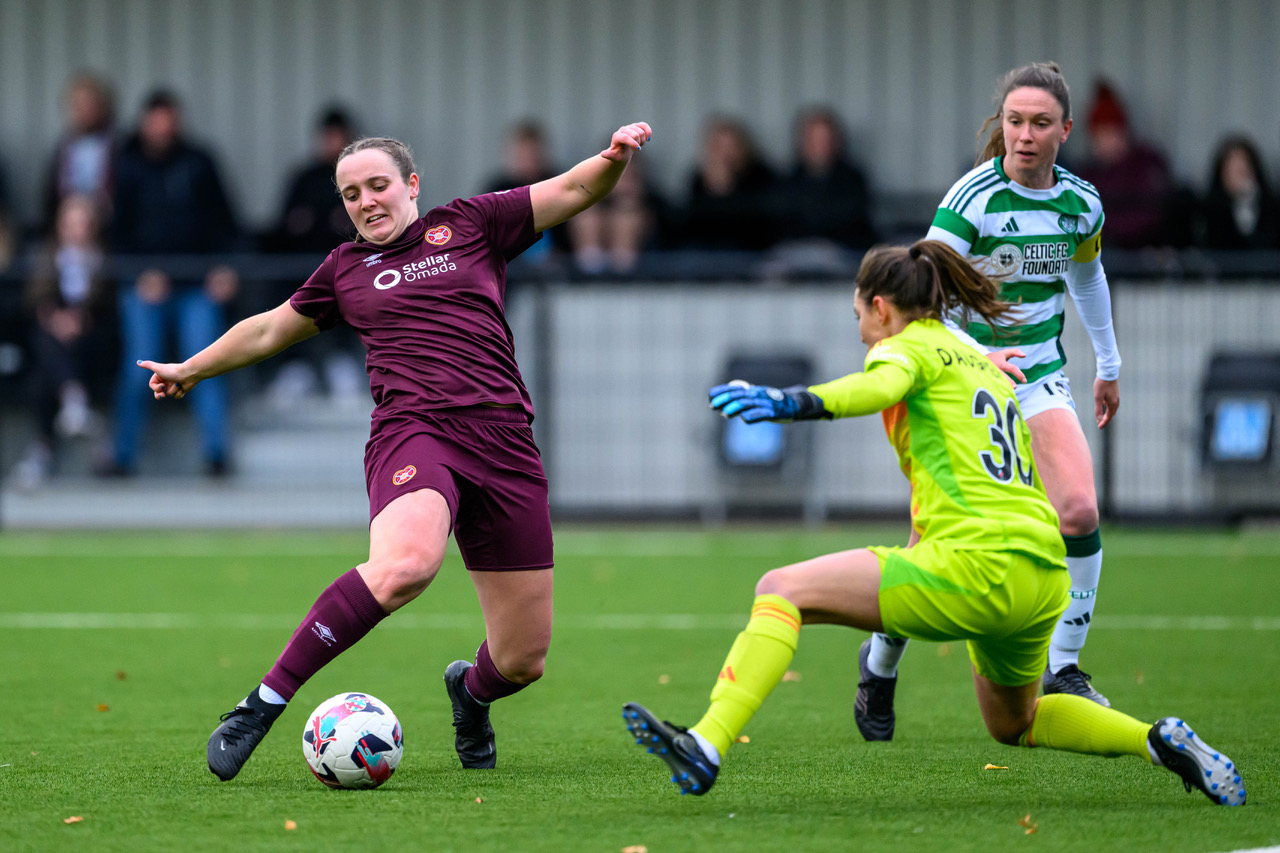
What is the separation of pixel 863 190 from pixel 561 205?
847 centimetres

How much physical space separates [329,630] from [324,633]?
0.02 metres

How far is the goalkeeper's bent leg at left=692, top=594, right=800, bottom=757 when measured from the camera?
3910mm

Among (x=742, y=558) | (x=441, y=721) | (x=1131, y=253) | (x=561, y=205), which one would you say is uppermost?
(x=561, y=205)

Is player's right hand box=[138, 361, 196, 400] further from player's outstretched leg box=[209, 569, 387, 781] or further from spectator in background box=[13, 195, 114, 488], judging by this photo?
spectator in background box=[13, 195, 114, 488]

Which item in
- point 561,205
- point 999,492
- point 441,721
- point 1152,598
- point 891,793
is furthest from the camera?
point 1152,598

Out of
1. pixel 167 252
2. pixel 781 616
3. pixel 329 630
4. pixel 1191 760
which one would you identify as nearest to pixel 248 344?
pixel 329 630

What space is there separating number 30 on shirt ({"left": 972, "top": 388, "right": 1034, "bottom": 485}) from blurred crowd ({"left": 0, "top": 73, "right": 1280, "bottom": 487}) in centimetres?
846

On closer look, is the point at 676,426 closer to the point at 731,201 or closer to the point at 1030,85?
the point at 731,201

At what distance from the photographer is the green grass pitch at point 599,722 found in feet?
13.1

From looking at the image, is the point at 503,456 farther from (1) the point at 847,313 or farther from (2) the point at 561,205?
(1) the point at 847,313

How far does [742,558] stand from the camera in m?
10.6

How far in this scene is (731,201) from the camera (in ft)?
43.3

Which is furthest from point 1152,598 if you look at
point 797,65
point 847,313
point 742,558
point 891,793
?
point 797,65

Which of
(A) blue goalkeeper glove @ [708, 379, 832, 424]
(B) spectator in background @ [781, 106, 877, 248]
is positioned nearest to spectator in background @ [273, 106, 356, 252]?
(B) spectator in background @ [781, 106, 877, 248]
